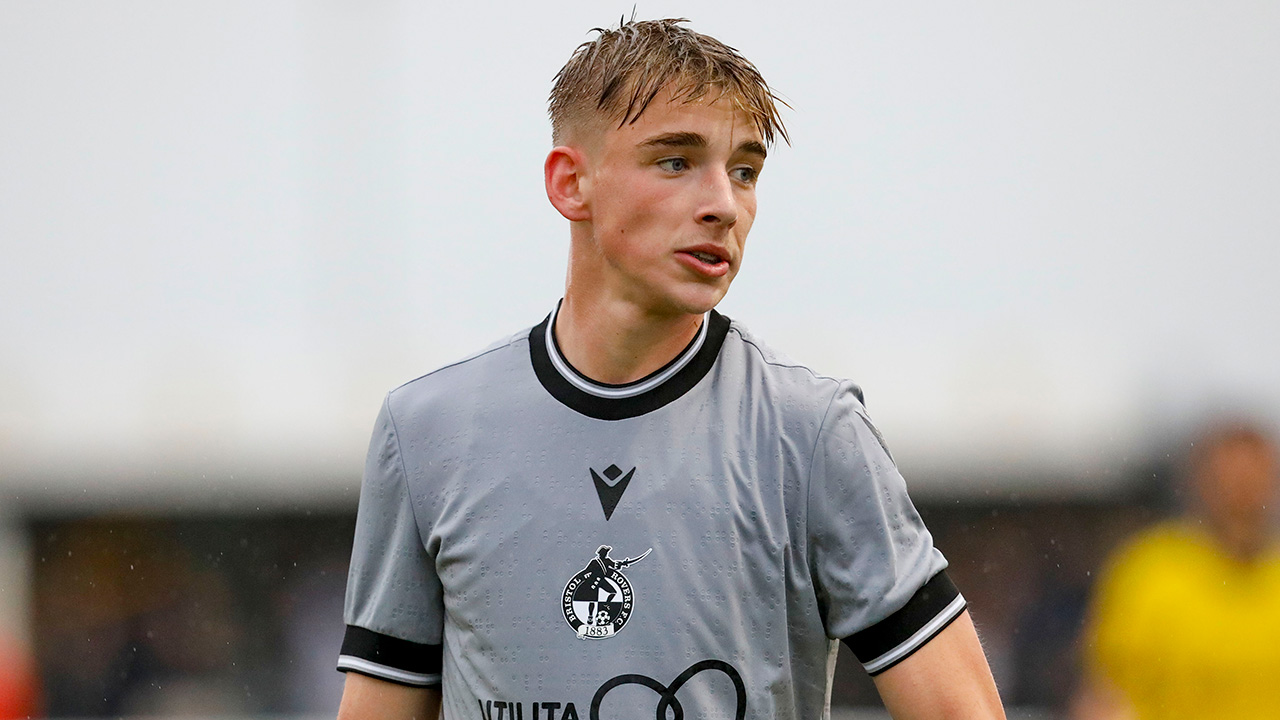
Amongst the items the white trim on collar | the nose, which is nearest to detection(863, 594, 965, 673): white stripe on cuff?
the white trim on collar

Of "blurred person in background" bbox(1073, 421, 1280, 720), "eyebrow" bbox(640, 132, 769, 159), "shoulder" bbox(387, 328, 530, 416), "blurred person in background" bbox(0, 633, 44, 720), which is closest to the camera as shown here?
"eyebrow" bbox(640, 132, 769, 159)

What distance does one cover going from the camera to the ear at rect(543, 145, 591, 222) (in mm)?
2572

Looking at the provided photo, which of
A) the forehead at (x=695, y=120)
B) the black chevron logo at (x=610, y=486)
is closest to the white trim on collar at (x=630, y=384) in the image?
the black chevron logo at (x=610, y=486)

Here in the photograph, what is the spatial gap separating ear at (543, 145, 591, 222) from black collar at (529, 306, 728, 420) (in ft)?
0.83

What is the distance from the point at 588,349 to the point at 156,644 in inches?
432

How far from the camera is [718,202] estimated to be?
240 centimetres

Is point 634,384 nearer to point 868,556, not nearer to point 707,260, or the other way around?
point 707,260

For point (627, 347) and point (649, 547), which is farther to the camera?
point (627, 347)

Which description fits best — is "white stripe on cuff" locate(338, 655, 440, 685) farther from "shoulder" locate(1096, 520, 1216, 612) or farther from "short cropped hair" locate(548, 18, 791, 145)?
"shoulder" locate(1096, 520, 1216, 612)

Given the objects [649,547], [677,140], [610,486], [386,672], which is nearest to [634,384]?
[610,486]

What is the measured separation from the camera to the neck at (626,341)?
8.38ft

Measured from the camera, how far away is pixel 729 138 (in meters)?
2.44

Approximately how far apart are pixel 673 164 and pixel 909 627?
833mm

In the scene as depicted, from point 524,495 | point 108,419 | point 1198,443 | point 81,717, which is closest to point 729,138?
point 524,495
